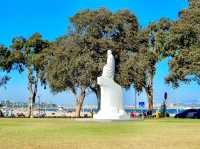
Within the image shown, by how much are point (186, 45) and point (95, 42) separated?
13.0m

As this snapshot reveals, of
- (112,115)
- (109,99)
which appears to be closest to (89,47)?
(109,99)

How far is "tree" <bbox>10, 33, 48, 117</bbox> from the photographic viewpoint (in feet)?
248

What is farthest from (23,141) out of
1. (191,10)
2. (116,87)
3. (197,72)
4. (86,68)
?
(86,68)

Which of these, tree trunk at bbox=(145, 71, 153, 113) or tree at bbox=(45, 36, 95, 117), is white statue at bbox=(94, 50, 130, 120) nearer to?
tree at bbox=(45, 36, 95, 117)

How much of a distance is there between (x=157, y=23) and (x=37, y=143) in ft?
178

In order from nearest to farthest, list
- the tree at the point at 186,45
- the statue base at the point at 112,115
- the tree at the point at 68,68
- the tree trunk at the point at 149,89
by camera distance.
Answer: the statue base at the point at 112,115 < the tree at the point at 186,45 < the tree at the point at 68,68 < the tree trunk at the point at 149,89

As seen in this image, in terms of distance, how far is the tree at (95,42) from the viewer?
6650 cm

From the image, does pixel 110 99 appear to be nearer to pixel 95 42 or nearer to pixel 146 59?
pixel 95 42

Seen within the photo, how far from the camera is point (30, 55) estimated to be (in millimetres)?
76125

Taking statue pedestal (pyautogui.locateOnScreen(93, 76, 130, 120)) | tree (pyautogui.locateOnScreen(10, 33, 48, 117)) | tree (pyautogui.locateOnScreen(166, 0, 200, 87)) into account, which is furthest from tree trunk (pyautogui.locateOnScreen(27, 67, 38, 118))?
statue pedestal (pyautogui.locateOnScreen(93, 76, 130, 120))

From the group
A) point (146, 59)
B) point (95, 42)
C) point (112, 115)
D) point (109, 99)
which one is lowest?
point (112, 115)

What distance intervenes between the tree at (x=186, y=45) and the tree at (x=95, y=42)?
31.0 ft

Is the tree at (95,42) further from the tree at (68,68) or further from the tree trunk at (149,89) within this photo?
the tree trunk at (149,89)

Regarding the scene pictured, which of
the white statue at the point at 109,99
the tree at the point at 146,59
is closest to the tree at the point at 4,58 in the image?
the tree at the point at 146,59
